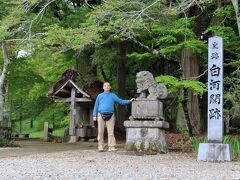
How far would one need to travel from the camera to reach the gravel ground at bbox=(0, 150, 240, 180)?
6.25 m

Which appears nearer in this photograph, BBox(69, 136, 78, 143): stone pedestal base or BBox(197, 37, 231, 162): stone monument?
BBox(197, 37, 231, 162): stone monument

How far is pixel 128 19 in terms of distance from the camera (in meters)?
10.6

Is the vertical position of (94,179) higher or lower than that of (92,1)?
lower

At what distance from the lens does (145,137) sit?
32.1 ft

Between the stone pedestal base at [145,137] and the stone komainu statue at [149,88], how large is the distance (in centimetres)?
71

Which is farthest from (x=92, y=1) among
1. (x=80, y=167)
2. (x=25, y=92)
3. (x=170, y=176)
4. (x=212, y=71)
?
(x=170, y=176)

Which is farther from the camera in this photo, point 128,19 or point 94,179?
point 128,19

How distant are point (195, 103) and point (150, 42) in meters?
2.75

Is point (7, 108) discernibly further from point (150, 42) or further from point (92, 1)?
point (150, 42)

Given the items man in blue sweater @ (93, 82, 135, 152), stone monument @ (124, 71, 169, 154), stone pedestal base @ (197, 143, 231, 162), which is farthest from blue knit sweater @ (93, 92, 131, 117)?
stone pedestal base @ (197, 143, 231, 162)

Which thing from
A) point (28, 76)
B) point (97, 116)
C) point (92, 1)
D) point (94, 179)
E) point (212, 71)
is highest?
point (92, 1)

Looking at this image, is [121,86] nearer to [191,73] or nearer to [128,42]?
[128,42]

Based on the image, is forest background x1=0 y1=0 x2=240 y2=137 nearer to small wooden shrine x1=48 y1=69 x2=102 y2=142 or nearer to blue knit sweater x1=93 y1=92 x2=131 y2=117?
small wooden shrine x1=48 y1=69 x2=102 y2=142

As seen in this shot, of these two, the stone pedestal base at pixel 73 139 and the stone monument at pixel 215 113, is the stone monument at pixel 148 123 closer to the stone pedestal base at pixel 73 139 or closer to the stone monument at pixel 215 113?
the stone monument at pixel 215 113
